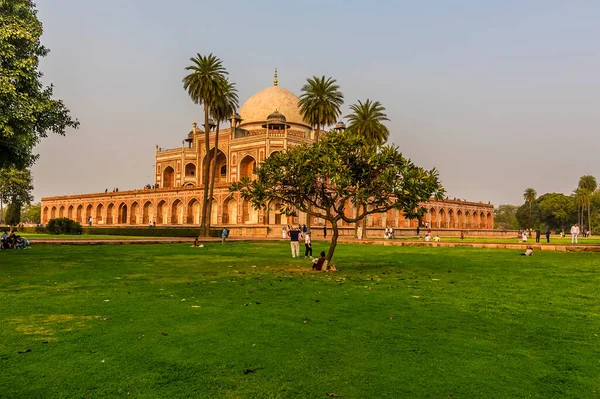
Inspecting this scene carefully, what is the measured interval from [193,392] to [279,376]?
969mm

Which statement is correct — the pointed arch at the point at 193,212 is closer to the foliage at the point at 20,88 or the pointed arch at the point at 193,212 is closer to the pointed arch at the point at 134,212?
the pointed arch at the point at 134,212

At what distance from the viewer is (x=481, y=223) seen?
278ft

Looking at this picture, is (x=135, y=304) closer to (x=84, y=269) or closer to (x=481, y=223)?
(x=84, y=269)

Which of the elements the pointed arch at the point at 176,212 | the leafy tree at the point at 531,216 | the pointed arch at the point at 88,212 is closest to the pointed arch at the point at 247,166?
the pointed arch at the point at 176,212

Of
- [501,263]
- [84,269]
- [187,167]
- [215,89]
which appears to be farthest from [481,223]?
[84,269]

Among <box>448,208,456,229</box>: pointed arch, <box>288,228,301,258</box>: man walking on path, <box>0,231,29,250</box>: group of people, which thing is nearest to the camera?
<box>288,228,301,258</box>: man walking on path

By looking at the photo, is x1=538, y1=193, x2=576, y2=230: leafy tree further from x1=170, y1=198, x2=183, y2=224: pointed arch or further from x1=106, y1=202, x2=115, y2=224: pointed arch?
x1=106, y1=202, x2=115, y2=224: pointed arch

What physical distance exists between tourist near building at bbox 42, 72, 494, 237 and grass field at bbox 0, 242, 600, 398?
129 feet

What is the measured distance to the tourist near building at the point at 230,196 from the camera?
5666cm

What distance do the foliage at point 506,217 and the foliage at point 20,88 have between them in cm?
12949

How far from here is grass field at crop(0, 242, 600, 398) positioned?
16.1ft

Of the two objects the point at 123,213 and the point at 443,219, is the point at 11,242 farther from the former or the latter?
the point at 443,219

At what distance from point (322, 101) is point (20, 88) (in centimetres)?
3143

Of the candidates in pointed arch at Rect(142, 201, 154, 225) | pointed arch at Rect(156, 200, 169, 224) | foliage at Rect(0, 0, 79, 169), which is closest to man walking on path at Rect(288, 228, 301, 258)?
foliage at Rect(0, 0, 79, 169)
